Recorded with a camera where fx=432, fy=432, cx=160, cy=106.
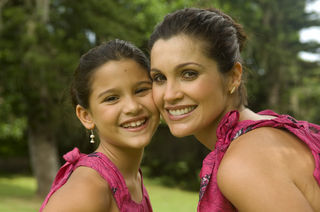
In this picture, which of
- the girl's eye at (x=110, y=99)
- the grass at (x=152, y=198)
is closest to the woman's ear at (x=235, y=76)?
the girl's eye at (x=110, y=99)

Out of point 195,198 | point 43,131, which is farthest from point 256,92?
point 43,131

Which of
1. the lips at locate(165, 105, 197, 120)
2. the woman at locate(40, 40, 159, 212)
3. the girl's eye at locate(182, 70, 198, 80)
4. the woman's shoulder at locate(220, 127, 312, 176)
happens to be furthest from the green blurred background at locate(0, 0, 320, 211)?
the woman's shoulder at locate(220, 127, 312, 176)

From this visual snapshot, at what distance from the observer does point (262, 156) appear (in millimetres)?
1846

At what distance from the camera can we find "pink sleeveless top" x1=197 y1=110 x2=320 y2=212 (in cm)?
203

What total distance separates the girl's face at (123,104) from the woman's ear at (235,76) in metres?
0.55

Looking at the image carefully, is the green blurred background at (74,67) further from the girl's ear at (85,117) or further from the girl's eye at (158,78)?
the girl's eye at (158,78)

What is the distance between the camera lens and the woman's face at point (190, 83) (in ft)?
7.58

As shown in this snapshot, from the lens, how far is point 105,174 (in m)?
2.48

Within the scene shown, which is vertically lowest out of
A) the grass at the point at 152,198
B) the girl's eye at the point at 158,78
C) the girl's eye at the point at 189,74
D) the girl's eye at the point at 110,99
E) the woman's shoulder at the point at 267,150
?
the grass at the point at 152,198

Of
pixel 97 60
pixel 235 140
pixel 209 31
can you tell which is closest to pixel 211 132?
pixel 235 140

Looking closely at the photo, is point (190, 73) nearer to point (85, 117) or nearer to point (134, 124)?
point (134, 124)

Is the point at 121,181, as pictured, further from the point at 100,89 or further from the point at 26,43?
the point at 26,43

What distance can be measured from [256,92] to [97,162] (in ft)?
55.3

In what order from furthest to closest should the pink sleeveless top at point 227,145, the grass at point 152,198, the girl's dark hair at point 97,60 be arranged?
the grass at point 152,198
the girl's dark hair at point 97,60
the pink sleeveless top at point 227,145
